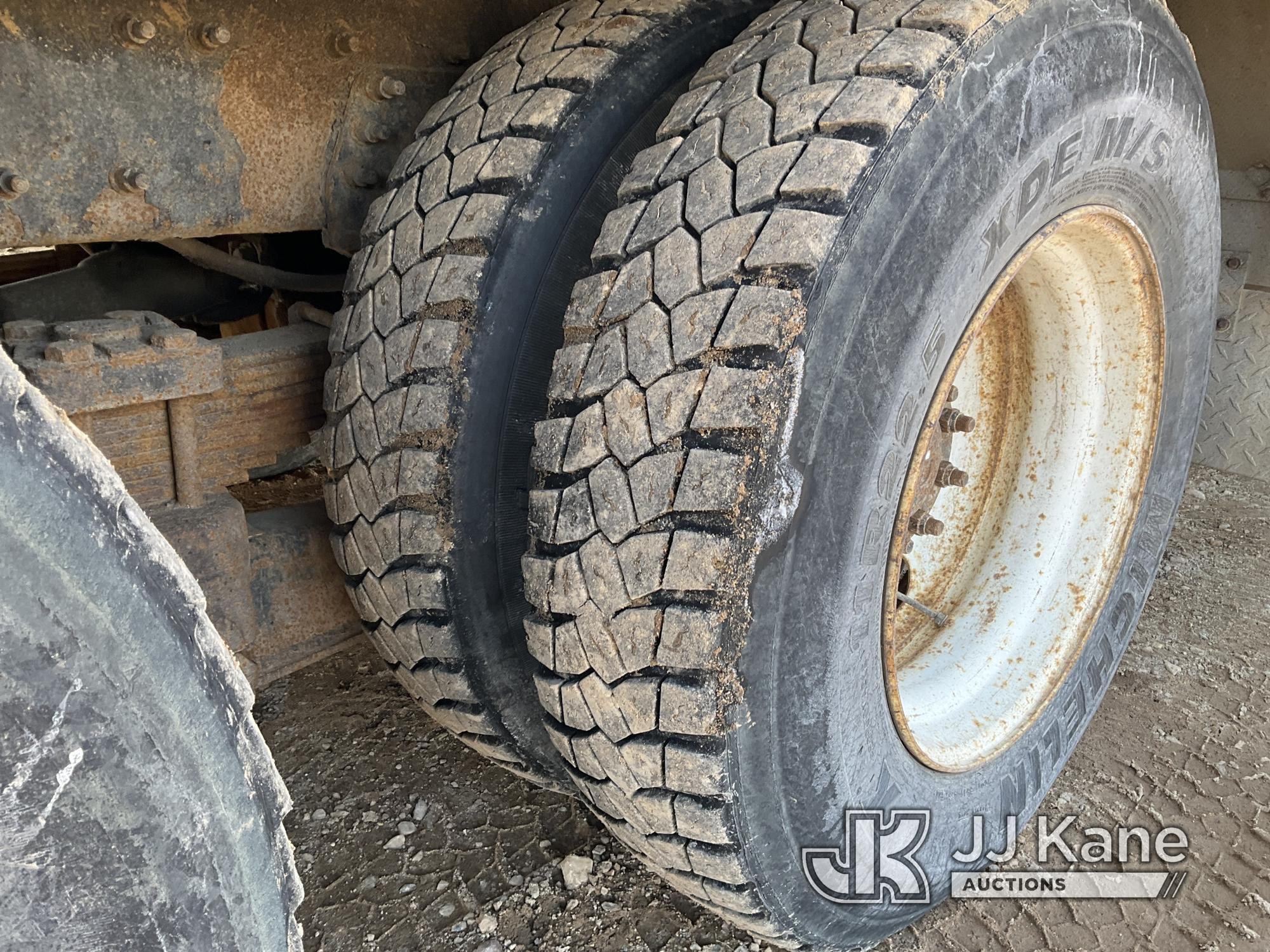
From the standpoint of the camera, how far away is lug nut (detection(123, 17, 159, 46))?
1447 millimetres

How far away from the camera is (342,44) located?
1.73m

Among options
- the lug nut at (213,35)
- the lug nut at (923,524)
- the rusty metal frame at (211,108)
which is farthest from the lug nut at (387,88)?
the lug nut at (923,524)

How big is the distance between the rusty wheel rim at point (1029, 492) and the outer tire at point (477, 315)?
86 cm

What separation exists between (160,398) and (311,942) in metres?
1.09

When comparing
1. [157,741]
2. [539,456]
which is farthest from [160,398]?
[157,741]

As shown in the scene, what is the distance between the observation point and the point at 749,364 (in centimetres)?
129

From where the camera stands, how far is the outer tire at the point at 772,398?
130 centimetres

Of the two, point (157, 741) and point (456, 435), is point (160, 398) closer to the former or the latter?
point (456, 435)

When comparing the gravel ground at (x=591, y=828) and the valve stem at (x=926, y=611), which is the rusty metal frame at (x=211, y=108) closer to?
the gravel ground at (x=591, y=828)

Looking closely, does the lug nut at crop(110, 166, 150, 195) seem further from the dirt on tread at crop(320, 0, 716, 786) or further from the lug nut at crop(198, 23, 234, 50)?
the dirt on tread at crop(320, 0, 716, 786)

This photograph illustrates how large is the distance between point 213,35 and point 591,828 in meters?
1.66

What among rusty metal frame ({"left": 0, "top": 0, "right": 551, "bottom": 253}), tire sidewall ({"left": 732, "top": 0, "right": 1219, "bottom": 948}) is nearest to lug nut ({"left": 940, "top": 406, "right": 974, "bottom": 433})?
tire sidewall ({"left": 732, "top": 0, "right": 1219, "bottom": 948})

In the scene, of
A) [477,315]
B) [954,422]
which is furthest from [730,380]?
[954,422]

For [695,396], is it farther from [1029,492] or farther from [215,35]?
[1029,492]
